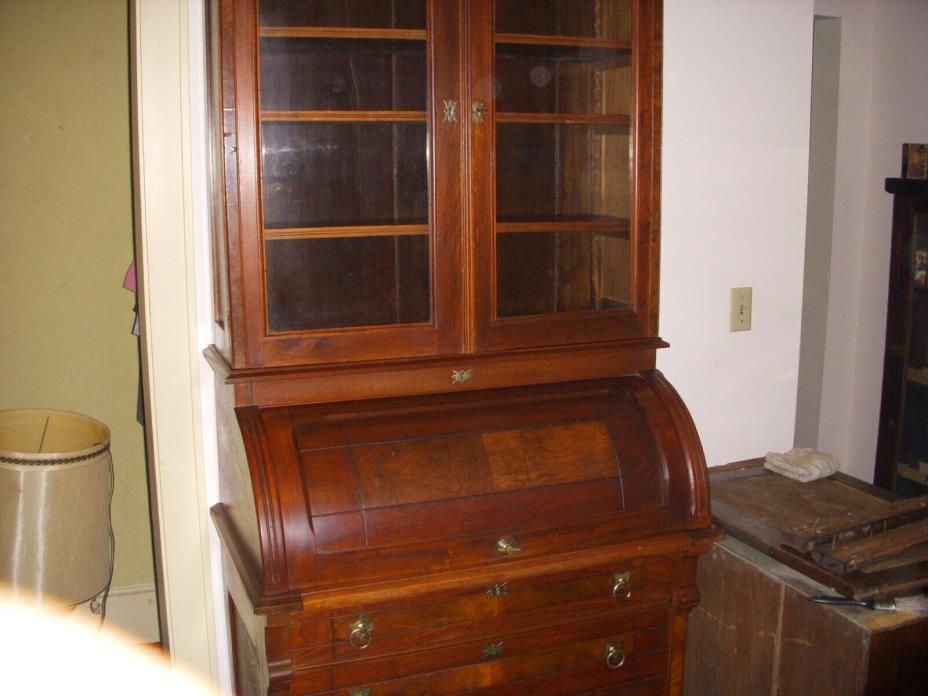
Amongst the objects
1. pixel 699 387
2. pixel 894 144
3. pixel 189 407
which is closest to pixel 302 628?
pixel 189 407

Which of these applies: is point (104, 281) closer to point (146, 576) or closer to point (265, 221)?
point (146, 576)

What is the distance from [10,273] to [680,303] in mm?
2006

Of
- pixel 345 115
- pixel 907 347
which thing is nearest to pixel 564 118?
pixel 345 115

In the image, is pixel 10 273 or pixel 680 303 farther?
pixel 10 273

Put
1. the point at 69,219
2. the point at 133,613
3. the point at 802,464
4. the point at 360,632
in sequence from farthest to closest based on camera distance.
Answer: the point at 133,613 → the point at 69,219 → the point at 802,464 → the point at 360,632

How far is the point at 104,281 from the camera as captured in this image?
9.25 ft

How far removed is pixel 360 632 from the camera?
152cm

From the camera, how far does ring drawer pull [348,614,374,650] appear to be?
152cm

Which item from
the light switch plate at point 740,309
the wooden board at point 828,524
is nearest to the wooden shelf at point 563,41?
the light switch plate at point 740,309

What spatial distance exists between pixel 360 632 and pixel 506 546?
0.95 ft

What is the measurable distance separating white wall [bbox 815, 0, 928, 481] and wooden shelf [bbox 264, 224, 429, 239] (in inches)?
78.8

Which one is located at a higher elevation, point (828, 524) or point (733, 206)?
point (733, 206)

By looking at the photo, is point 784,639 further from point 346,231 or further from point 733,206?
point 346,231

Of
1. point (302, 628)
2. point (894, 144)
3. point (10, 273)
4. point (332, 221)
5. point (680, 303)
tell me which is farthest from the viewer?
point (894, 144)
